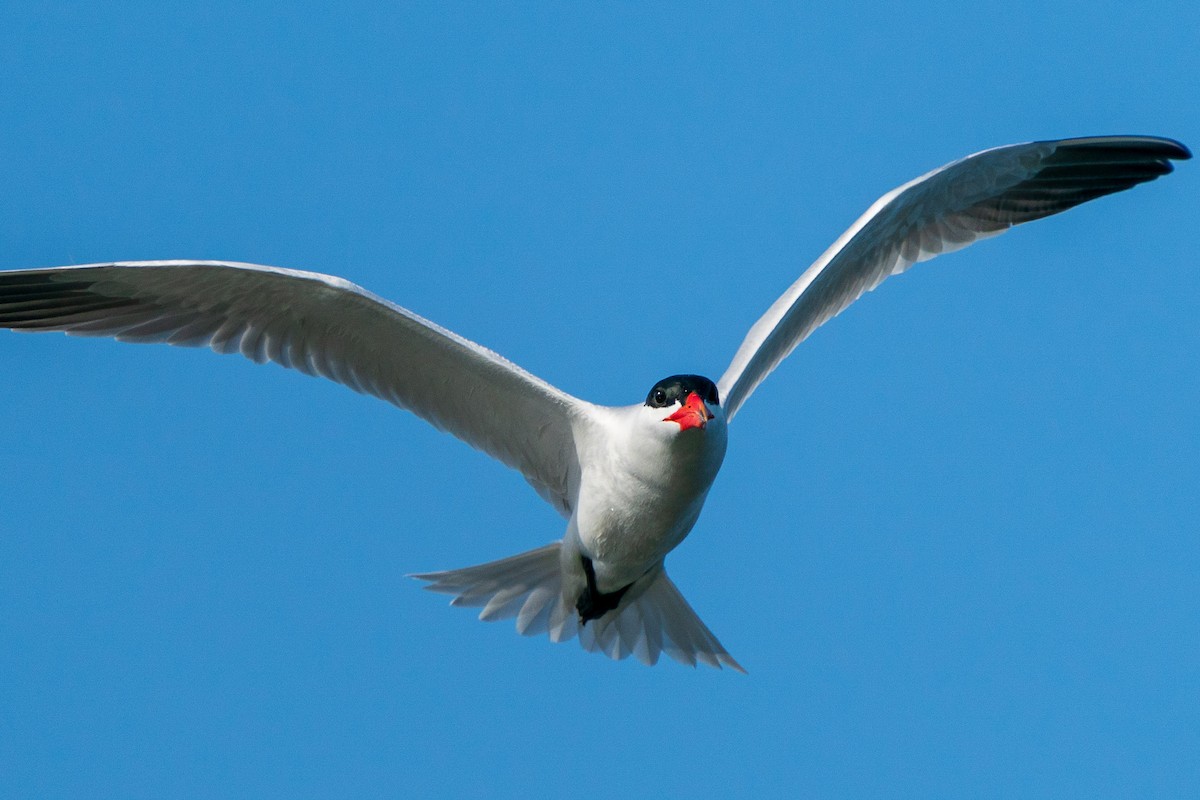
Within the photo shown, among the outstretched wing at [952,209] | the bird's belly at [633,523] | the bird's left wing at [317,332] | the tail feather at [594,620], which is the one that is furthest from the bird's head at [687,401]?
the tail feather at [594,620]

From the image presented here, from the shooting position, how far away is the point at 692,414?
659cm

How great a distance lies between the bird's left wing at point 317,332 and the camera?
714 centimetres

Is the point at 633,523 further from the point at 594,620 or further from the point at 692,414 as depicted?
the point at 594,620

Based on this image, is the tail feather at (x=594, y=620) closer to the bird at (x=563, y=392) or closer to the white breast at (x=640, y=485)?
the bird at (x=563, y=392)

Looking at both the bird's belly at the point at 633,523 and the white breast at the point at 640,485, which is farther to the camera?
the bird's belly at the point at 633,523

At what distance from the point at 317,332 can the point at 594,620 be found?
7.42 feet

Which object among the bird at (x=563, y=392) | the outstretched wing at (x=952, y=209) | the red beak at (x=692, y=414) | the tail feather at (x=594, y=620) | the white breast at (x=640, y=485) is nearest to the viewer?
the red beak at (x=692, y=414)

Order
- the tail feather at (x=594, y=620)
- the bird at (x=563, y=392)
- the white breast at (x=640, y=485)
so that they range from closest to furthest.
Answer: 1. the white breast at (x=640, y=485)
2. the bird at (x=563, y=392)
3. the tail feather at (x=594, y=620)

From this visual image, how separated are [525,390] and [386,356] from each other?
0.78 meters

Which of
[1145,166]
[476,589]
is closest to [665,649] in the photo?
[476,589]

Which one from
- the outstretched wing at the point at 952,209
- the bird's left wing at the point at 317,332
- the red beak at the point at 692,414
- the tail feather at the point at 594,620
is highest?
the outstretched wing at the point at 952,209

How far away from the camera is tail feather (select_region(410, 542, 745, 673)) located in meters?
8.21

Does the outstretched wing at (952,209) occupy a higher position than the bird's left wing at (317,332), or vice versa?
the outstretched wing at (952,209)

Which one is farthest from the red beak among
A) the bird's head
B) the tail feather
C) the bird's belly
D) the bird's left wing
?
the tail feather
